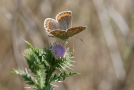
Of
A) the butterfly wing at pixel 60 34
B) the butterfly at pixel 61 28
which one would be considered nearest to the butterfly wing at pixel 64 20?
the butterfly at pixel 61 28

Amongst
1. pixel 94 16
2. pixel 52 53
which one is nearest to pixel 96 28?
pixel 94 16

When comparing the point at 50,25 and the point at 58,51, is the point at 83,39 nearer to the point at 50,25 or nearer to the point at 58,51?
the point at 50,25

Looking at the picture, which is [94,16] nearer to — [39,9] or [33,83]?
[39,9]

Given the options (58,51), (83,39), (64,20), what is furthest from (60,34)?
(83,39)

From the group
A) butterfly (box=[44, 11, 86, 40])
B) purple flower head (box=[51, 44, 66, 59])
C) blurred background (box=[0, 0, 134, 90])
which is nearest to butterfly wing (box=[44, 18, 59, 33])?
butterfly (box=[44, 11, 86, 40])

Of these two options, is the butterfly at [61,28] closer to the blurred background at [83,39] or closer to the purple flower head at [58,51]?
the purple flower head at [58,51]

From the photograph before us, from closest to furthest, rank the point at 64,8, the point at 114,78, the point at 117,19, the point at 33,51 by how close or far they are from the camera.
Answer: the point at 33,51, the point at 117,19, the point at 114,78, the point at 64,8
